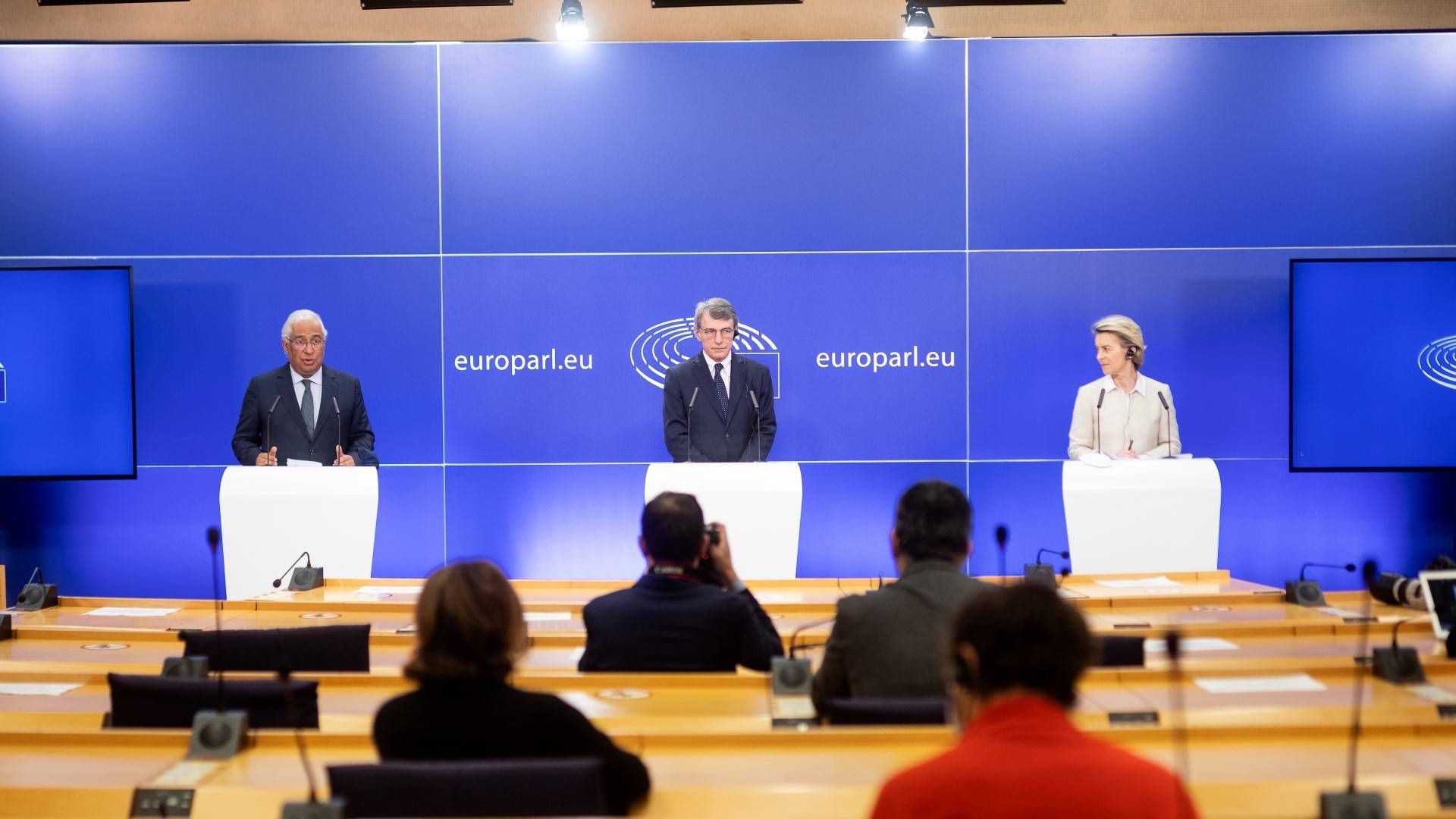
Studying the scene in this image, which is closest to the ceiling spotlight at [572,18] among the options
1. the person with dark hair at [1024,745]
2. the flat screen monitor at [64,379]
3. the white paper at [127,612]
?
the flat screen monitor at [64,379]

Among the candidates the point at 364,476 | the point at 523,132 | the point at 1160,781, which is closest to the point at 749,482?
the point at 364,476

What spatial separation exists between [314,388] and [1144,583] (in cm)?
397

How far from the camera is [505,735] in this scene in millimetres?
1878

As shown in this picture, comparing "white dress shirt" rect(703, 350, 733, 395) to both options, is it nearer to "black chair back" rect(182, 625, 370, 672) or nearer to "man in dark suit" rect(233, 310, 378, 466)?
"man in dark suit" rect(233, 310, 378, 466)

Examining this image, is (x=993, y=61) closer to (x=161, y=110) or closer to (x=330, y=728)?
(x=161, y=110)

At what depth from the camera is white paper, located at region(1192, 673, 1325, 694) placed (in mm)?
2535

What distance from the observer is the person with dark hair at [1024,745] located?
51.7 inches

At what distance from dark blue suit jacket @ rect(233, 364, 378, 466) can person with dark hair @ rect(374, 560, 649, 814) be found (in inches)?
159

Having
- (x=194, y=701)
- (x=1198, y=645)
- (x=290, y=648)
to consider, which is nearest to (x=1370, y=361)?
(x=1198, y=645)

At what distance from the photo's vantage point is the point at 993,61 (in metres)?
6.83

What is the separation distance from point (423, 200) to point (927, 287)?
2.94m

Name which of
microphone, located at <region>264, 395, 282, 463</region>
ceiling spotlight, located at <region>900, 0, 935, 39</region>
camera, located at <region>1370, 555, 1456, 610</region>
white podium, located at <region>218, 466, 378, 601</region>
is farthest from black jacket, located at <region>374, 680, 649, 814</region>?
ceiling spotlight, located at <region>900, 0, 935, 39</region>

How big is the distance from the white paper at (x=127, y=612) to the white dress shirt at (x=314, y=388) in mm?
2012

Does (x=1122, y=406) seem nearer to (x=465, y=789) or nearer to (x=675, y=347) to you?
(x=675, y=347)
